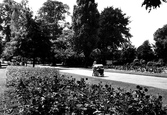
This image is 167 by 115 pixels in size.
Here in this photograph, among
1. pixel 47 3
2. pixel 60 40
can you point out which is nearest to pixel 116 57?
pixel 60 40

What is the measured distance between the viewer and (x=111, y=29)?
2351 inches

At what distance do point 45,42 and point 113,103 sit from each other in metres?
25.8

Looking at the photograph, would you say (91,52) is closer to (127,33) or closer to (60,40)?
(60,40)

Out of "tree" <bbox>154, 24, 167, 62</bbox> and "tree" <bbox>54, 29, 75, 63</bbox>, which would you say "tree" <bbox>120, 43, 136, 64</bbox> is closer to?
"tree" <bbox>54, 29, 75, 63</bbox>

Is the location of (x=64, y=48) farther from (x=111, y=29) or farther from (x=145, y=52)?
(x=145, y=52)

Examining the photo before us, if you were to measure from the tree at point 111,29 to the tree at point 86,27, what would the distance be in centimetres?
676

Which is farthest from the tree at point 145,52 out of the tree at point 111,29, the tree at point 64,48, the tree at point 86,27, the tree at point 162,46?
the tree at point 64,48

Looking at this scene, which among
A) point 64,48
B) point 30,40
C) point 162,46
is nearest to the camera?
point 30,40

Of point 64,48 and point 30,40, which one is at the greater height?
point 64,48

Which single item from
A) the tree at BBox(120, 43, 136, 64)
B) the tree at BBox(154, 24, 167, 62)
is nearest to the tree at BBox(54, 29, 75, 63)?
the tree at BBox(120, 43, 136, 64)

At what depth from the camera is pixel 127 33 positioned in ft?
211

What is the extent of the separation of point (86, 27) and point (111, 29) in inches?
466

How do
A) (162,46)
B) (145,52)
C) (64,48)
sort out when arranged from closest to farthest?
1. (64,48)
2. (145,52)
3. (162,46)

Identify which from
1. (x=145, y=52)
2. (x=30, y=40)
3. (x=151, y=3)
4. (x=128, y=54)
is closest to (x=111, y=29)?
(x=128, y=54)
